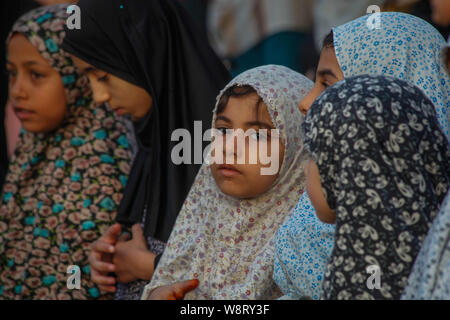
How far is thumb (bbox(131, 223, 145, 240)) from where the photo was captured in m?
3.27

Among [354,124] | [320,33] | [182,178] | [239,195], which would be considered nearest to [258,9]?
[320,33]

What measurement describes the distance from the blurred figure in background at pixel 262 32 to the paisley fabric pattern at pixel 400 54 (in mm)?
1965

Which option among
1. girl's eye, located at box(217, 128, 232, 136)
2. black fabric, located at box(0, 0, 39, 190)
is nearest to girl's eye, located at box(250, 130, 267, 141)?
girl's eye, located at box(217, 128, 232, 136)

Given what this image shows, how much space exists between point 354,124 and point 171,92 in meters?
1.64

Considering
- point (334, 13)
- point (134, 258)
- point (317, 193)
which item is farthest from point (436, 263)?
point (334, 13)

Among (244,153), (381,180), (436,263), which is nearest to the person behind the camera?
(436,263)

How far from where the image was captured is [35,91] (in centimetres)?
372

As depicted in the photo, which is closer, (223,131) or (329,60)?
(329,60)

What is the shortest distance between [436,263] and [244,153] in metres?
1.06

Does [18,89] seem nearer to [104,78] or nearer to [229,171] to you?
[104,78]

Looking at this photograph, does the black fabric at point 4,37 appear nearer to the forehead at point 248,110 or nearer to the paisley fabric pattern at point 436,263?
the forehead at point 248,110

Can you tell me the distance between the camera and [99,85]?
338 centimetres

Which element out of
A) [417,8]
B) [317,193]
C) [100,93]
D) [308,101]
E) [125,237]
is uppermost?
[417,8]

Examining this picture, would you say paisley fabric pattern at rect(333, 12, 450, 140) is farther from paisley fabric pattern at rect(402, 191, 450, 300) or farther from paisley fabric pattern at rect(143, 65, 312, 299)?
paisley fabric pattern at rect(402, 191, 450, 300)
